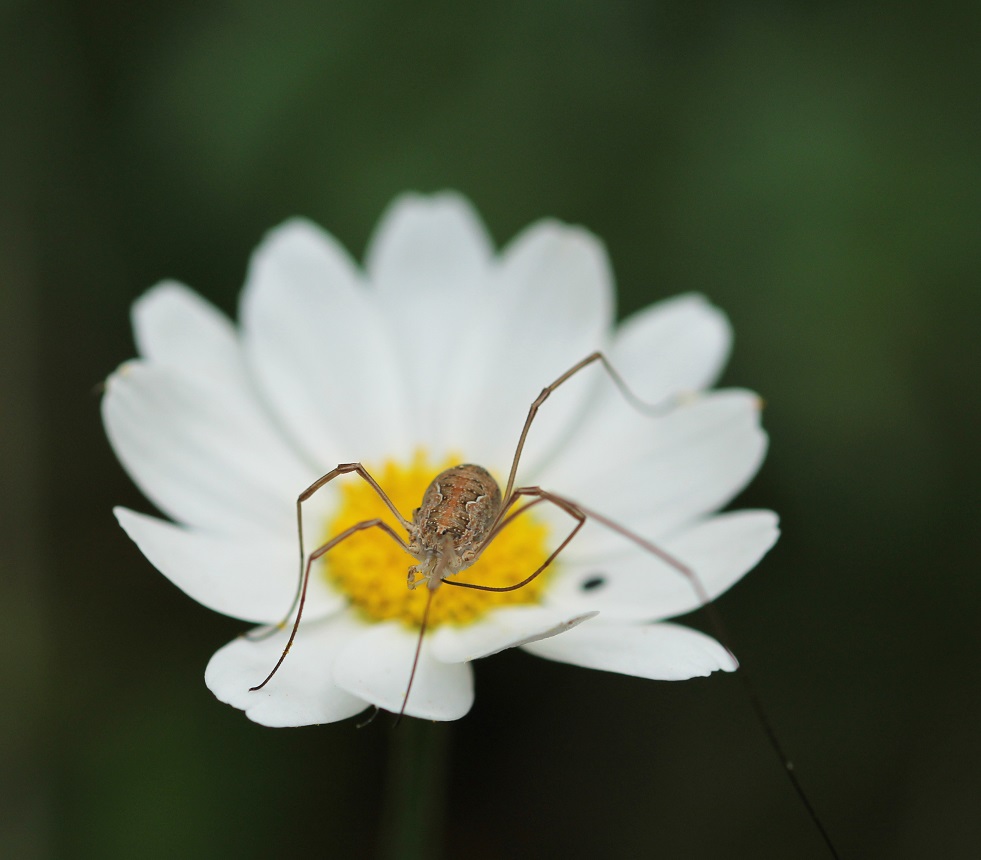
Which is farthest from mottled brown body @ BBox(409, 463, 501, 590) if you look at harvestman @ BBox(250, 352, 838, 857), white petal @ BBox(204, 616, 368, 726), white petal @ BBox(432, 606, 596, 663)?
white petal @ BBox(204, 616, 368, 726)

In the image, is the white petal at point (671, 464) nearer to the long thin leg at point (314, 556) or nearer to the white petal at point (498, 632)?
the white petal at point (498, 632)

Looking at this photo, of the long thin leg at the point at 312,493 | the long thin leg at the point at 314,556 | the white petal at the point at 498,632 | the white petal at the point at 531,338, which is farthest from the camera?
the white petal at the point at 531,338

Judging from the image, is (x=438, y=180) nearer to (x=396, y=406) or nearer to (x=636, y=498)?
(x=396, y=406)

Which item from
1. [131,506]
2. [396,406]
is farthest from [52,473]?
[396,406]

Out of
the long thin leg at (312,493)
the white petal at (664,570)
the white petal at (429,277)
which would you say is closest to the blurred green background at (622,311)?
the white petal at (429,277)

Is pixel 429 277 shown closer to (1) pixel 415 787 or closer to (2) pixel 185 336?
(2) pixel 185 336
